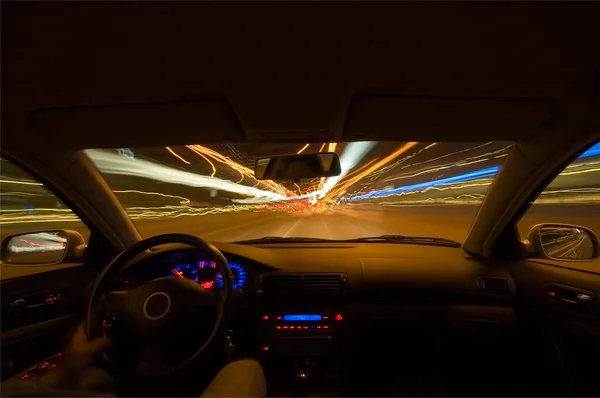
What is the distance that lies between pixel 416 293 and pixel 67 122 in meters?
3.25

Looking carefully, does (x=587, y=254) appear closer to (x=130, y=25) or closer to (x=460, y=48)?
(x=460, y=48)

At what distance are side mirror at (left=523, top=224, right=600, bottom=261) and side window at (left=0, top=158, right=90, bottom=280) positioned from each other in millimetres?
4039

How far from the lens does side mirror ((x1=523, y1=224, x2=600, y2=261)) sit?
340cm

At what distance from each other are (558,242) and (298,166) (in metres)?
2.48

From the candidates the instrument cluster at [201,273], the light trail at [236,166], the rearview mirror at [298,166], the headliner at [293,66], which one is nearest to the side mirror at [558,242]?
the headliner at [293,66]

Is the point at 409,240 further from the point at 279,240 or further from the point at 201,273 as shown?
the point at 201,273

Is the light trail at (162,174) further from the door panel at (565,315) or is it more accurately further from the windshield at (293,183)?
the door panel at (565,315)

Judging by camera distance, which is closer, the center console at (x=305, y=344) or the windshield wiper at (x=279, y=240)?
the center console at (x=305, y=344)

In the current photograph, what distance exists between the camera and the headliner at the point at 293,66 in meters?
1.83

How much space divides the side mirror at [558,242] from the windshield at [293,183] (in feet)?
1.92

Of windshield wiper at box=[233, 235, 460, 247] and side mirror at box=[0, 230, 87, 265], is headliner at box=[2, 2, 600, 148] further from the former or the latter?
windshield wiper at box=[233, 235, 460, 247]

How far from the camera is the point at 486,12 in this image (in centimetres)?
181

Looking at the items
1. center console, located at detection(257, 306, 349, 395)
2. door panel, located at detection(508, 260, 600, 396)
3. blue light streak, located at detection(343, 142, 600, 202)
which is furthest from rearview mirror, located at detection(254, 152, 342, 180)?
door panel, located at detection(508, 260, 600, 396)

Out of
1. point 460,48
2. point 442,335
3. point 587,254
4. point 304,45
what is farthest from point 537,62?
point 442,335
